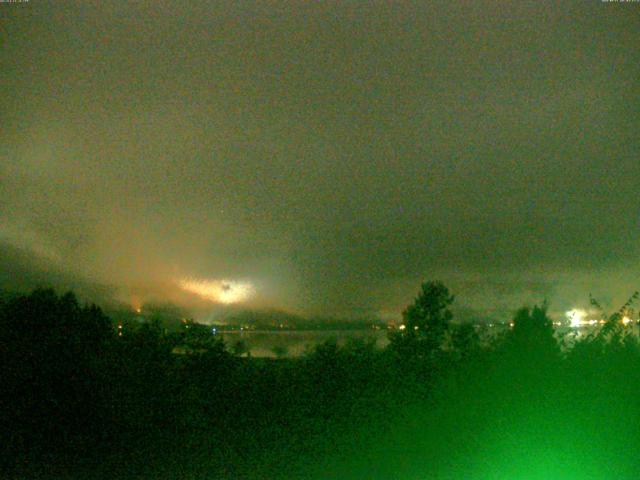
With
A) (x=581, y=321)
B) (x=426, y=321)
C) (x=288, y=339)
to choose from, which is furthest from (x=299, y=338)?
(x=581, y=321)

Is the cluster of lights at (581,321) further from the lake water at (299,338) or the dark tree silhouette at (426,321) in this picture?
the dark tree silhouette at (426,321)

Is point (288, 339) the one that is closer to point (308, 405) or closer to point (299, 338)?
point (299, 338)

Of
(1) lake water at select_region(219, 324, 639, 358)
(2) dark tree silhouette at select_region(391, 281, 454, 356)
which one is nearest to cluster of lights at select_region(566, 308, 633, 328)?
(1) lake water at select_region(219, 324, 639, 358)

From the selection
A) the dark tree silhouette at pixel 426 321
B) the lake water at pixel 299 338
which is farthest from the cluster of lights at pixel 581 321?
the dark tree silhouette at pixel 426 321

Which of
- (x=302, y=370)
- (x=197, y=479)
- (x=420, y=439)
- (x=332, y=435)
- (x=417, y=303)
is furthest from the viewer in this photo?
(x=417, y=303)

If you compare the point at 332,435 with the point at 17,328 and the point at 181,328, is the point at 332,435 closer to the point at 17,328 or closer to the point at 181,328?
the point at 181,328

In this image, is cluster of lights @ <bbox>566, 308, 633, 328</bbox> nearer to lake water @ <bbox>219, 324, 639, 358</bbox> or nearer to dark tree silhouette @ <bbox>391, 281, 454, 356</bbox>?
lake water @ <bbox>219, 324, 639, 358</bbox>

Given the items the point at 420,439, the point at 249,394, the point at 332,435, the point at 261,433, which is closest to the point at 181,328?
the point at 249,394
